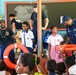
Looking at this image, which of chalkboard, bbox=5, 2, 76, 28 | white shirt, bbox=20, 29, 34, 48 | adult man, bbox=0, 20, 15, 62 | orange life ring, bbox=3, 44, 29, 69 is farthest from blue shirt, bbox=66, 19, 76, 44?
chalkboard, bbox=5, 2, 76, 28

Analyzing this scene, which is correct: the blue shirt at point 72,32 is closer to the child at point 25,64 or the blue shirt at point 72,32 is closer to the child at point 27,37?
the child at point 27,37

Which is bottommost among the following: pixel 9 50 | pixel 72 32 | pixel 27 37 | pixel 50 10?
pixel 9 50

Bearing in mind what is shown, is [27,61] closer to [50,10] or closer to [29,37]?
[29,37]

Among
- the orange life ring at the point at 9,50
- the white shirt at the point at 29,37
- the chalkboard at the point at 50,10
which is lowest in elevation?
the orange life ring at the point at 9,50

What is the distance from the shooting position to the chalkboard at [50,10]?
26.1 ft

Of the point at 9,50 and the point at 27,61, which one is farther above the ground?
the point at 27,61

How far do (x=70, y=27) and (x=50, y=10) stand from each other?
2.95m

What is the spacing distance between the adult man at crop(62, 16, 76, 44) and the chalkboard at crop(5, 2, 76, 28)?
105 inches

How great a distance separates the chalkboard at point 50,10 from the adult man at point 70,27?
2.66 metres

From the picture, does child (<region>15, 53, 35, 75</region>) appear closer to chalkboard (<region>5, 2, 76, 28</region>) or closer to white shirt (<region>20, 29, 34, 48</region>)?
white shirt (<region>20, 29, 34, 48</region>)

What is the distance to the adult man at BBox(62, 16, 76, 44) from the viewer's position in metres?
5.02

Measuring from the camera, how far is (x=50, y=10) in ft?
26.3

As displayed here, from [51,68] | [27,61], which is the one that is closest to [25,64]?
[27,61]

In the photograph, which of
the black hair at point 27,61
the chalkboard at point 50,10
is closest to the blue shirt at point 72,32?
the chalkboard at point 50,10
